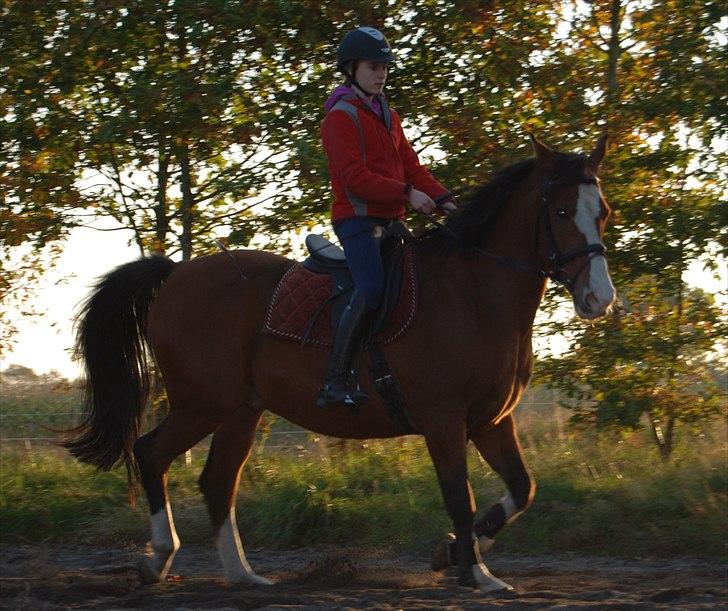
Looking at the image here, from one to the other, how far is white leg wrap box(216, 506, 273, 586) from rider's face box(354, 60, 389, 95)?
282cm

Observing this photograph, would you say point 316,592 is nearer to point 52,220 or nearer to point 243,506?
point 243,506

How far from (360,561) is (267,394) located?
1.44 metres

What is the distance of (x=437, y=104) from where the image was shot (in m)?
9.85

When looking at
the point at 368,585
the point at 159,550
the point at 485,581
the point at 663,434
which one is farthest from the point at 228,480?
the point at 663,434

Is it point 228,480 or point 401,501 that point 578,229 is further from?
point 401,501

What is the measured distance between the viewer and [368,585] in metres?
6.49

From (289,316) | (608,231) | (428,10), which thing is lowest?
(289,316)

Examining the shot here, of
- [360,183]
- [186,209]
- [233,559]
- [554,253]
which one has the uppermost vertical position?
[186,209]

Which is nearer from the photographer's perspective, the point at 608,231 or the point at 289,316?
the point at 289,316

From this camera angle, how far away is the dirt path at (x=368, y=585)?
5.69m

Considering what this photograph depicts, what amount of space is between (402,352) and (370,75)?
1.65 m

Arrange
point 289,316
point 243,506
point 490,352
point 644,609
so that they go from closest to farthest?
point 644,609, point 490,352, point 289,316, point 243,506

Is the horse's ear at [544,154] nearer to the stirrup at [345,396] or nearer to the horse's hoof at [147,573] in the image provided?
the stirrup at [345,396]

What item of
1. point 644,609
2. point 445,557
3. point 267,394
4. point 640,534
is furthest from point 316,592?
point 640,534
